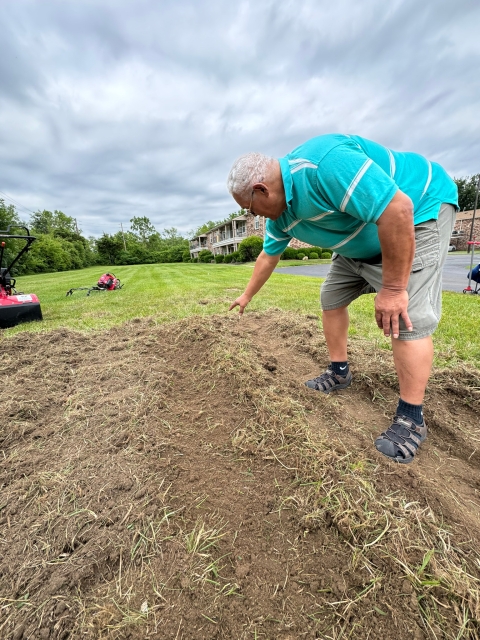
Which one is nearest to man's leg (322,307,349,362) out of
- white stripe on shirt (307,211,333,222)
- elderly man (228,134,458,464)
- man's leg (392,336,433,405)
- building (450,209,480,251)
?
elderly man (228,134,458,464)

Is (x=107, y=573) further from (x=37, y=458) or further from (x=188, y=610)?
(x=37, y=458)

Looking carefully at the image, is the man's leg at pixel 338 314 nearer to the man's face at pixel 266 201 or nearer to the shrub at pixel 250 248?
the man's face at pixel 266 201

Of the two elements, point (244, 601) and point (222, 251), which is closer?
point (244, 601)

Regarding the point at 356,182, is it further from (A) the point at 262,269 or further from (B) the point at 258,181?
(A) the point at 262,269

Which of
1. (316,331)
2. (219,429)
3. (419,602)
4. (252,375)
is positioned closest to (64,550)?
(219,429)

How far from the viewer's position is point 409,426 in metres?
1.52

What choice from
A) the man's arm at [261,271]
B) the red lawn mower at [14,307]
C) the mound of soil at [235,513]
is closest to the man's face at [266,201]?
the man's arm at [261,271]

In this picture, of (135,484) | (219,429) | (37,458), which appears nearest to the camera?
(135,484)

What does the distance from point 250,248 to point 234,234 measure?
1133cm

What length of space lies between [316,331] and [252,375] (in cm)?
154

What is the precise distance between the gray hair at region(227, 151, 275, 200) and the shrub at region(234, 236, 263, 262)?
23400mm

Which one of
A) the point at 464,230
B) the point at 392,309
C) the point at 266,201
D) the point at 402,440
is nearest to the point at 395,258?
the point at 392,309

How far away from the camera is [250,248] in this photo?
25.5 m

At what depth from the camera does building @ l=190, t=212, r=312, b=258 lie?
30.2 m
